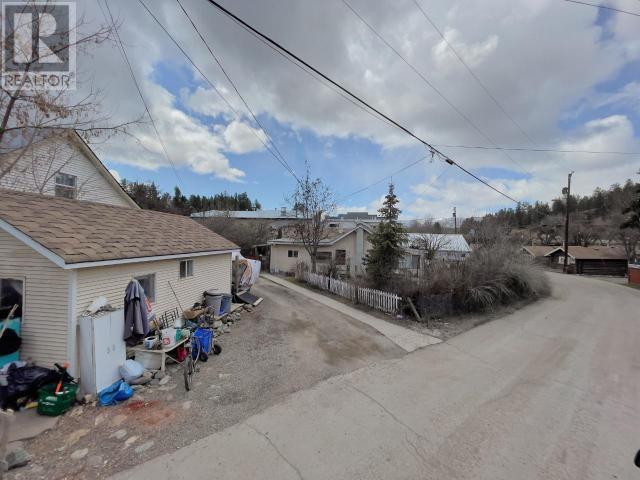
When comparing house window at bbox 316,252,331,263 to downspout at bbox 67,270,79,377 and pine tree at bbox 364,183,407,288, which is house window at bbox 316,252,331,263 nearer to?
pine tree at bbox 364,183,407,288

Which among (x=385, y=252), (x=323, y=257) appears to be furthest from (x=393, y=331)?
(x=323, y=257)

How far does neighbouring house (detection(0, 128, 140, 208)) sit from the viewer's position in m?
10.9

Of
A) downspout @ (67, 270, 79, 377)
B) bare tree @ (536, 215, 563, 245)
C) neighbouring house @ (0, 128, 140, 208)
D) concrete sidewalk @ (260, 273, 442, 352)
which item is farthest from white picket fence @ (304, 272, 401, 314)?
bare tree @ (536, 215, 563, 245)

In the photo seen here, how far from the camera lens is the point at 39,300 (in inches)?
219

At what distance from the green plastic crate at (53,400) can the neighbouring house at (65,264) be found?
645mm

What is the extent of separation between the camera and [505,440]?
415 cm

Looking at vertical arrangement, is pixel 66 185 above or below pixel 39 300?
above

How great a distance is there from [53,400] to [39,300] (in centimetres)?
205

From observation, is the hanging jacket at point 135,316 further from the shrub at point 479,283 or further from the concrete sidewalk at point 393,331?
the shrub at point 479,283

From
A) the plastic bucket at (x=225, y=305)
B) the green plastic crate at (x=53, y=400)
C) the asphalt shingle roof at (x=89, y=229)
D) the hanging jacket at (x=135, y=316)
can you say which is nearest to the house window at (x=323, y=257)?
the plastic bucket at (x=225, y=305)

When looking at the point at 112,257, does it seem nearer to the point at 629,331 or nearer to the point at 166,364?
the point at 166,364

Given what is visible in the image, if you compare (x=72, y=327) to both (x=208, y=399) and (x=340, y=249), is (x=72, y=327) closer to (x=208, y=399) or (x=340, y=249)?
(x=208, y=399)

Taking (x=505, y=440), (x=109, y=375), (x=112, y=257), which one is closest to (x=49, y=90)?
(x=112, y=257)

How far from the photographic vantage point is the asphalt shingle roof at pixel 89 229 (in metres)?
5.54
